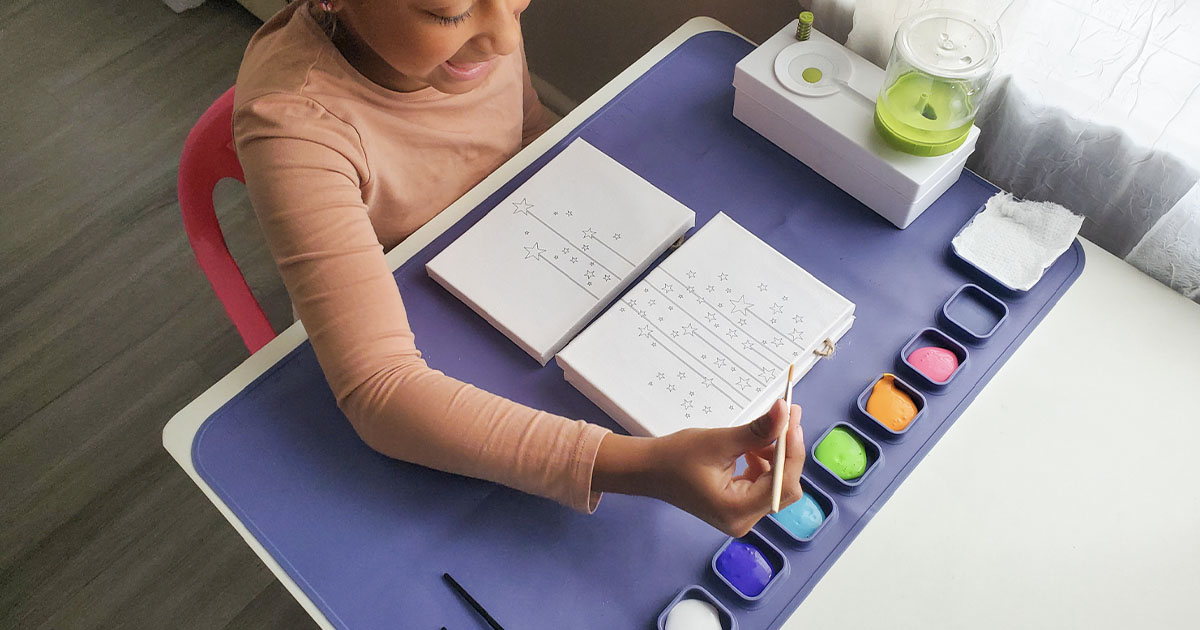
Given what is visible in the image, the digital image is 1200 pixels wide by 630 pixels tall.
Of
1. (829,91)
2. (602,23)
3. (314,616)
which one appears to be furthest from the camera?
(602,23)

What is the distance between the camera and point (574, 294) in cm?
86

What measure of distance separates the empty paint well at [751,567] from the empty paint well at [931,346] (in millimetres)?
222

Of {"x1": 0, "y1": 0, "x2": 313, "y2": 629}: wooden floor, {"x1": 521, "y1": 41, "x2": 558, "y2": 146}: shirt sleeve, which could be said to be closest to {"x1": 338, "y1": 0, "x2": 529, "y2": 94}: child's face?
{"x1": 521, "y1": 41, "x2": 558, "y2": 146}: shirt sleeve

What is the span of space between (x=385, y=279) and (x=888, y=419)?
48 cm

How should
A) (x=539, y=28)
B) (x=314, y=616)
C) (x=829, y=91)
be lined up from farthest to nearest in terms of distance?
1. (x=539, y=28)
2. (x=829, y=91)
3. (x=314, y=616)

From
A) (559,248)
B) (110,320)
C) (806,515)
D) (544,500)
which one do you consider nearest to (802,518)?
(806,515)

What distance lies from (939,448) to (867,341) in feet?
0.40

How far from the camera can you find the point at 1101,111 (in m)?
0.88

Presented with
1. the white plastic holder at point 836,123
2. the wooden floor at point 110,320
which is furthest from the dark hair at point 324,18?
the wooden floor at point 110,320

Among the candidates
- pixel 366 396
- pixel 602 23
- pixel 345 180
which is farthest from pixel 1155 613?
pixel 602 23

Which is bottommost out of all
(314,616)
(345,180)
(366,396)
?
(314,616)

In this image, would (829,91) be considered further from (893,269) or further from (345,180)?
(345,180)

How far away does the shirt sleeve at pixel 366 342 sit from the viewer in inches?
29.7

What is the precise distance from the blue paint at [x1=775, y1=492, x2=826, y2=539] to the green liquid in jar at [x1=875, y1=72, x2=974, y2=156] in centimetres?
37
